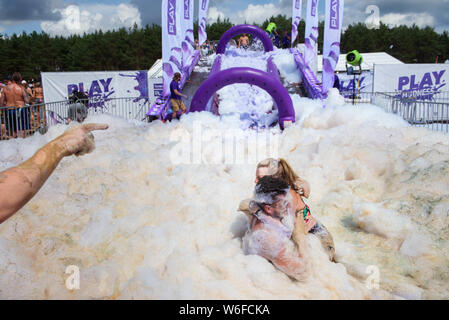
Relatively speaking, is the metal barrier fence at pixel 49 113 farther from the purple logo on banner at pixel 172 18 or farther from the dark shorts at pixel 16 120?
the purple logo on banner at pixel 172 18

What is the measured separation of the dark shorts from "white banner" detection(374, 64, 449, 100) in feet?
39.7

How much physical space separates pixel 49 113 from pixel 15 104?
5.54 ft

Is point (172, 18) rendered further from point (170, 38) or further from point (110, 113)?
point (110, 113)

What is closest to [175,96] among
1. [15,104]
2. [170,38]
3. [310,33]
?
[170,38]

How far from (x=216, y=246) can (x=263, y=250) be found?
2.16 ft

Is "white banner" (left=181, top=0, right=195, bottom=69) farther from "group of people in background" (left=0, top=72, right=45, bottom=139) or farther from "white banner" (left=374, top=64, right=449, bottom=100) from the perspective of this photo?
"white banner" (left=374, top=64, right=449, bottom=100)

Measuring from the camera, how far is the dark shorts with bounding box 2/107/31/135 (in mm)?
8288

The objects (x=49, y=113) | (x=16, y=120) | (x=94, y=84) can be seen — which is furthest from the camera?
(x=94, y=84)

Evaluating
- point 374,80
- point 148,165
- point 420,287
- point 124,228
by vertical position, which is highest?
point 374,80

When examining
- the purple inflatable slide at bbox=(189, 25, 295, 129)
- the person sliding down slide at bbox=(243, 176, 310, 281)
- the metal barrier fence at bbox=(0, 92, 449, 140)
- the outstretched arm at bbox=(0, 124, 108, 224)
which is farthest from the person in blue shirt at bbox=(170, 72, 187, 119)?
the outstretched arm at bbox=(0, 124, 108, 224)

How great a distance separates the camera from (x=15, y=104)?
28.1 feet

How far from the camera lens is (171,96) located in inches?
350

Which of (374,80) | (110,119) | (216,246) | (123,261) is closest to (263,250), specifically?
(216,246)
